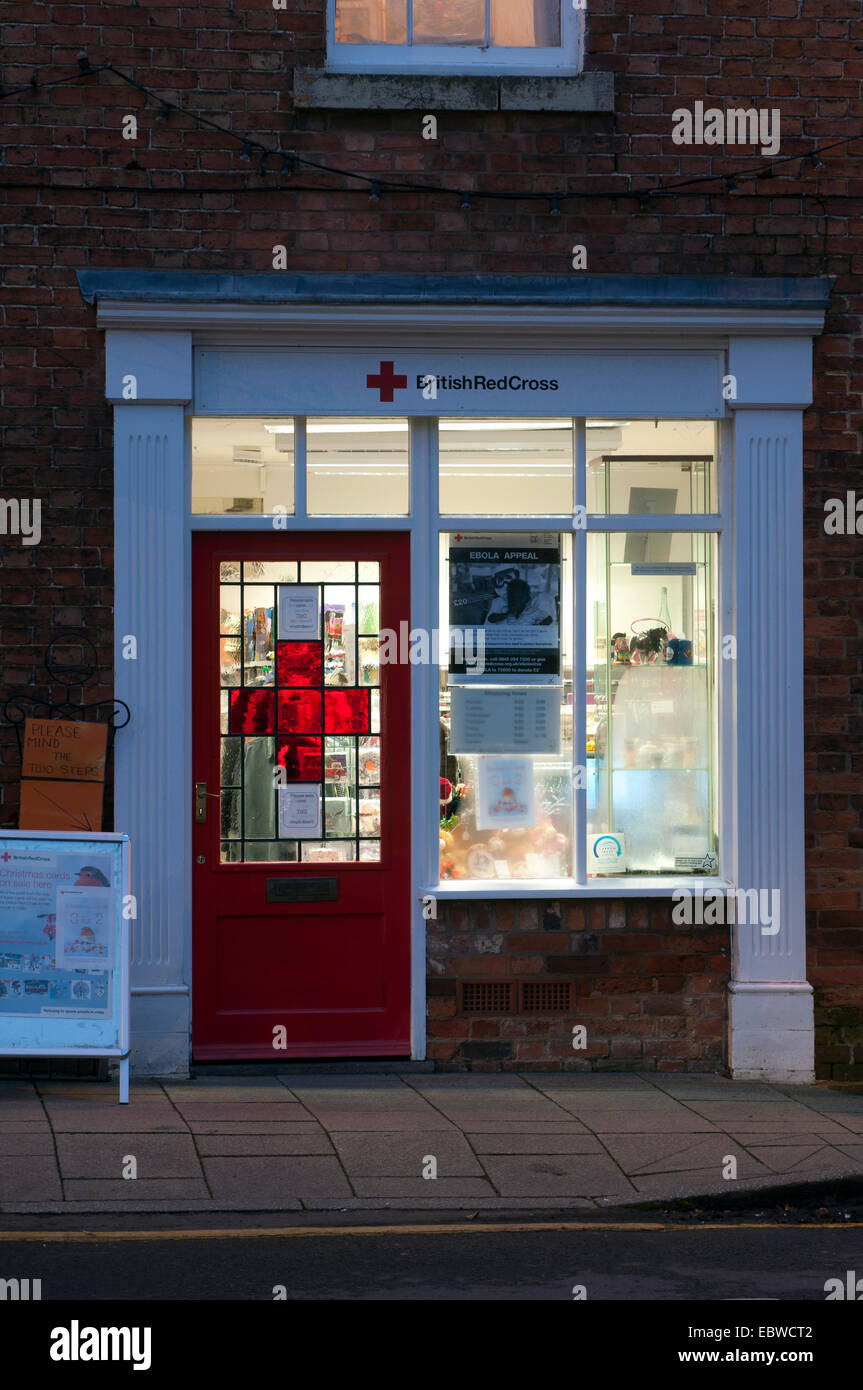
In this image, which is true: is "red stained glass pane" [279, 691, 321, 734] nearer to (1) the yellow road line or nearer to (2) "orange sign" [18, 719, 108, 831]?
(2) "orange sign" [18, 719, 108, 831]

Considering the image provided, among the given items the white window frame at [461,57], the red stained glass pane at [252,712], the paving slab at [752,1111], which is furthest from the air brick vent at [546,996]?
the white window frame at [461,57]

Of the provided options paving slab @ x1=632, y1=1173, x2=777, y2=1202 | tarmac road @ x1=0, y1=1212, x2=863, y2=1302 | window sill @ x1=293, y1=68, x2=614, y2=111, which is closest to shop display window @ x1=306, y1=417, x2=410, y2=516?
window sill @ x1=293, y1=68, x2=614, y2=111

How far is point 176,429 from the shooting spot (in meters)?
8.48

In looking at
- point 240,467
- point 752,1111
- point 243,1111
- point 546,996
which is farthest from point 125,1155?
point 240,467

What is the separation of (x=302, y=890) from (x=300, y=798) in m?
0.49

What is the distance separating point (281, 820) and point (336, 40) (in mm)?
4173

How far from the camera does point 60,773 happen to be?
831 centimetres

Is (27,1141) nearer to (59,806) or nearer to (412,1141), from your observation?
(412,1141)

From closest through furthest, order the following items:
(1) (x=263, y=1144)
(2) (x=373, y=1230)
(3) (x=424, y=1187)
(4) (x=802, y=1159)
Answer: (2) (x=373, y=1230), (3) (x=424, y=1187), (4) (x=802, y=1159), (1) (x=263, y=1144)

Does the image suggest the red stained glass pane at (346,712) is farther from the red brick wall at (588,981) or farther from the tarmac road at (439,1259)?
the tarmac road at (439,1259)

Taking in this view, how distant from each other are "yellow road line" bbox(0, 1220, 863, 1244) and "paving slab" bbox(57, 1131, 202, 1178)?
0.56 meters

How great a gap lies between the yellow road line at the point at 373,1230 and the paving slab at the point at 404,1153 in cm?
45

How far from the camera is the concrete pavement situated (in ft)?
21.4

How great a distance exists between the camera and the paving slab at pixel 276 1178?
6504mm
